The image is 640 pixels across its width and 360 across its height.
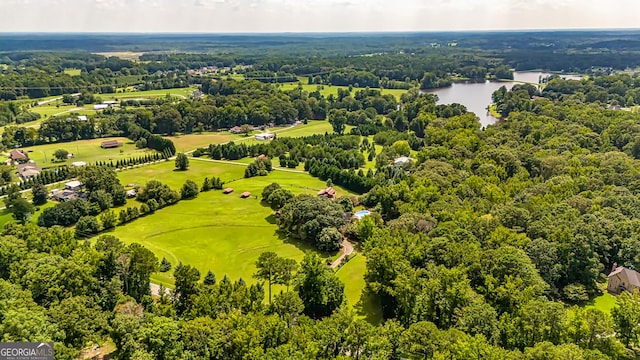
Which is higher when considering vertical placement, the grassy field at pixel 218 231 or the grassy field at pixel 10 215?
the grassy field at pixel 10 215

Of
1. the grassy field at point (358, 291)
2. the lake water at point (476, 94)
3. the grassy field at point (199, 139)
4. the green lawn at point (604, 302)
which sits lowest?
the grassy field at point (358, 291)

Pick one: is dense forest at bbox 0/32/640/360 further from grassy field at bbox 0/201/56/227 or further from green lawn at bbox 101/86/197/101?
green lawn at bbox 101/86/197/101

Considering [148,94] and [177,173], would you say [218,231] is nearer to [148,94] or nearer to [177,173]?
[177,173]

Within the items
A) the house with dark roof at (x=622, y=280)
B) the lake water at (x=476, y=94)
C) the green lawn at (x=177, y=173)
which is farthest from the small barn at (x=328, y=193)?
the lake water at (x=476, y=94)

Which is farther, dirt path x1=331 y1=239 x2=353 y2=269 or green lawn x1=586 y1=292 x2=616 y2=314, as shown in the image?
dirt path x1=331 y1=239 x2=353 y2=269

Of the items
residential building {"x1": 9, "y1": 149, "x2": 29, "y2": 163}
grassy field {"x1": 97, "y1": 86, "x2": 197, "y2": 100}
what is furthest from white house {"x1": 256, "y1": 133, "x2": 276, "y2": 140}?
grassy field {"x1": 97, "y1": 86, "x2": 197, "y2": 100}

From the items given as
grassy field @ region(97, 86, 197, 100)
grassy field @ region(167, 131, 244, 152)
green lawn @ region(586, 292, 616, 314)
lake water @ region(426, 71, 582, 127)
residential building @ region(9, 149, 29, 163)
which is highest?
grassy field @ region(97, 86, 197, 100)

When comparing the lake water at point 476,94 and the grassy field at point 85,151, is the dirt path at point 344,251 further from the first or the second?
the lake water at point 476,94
